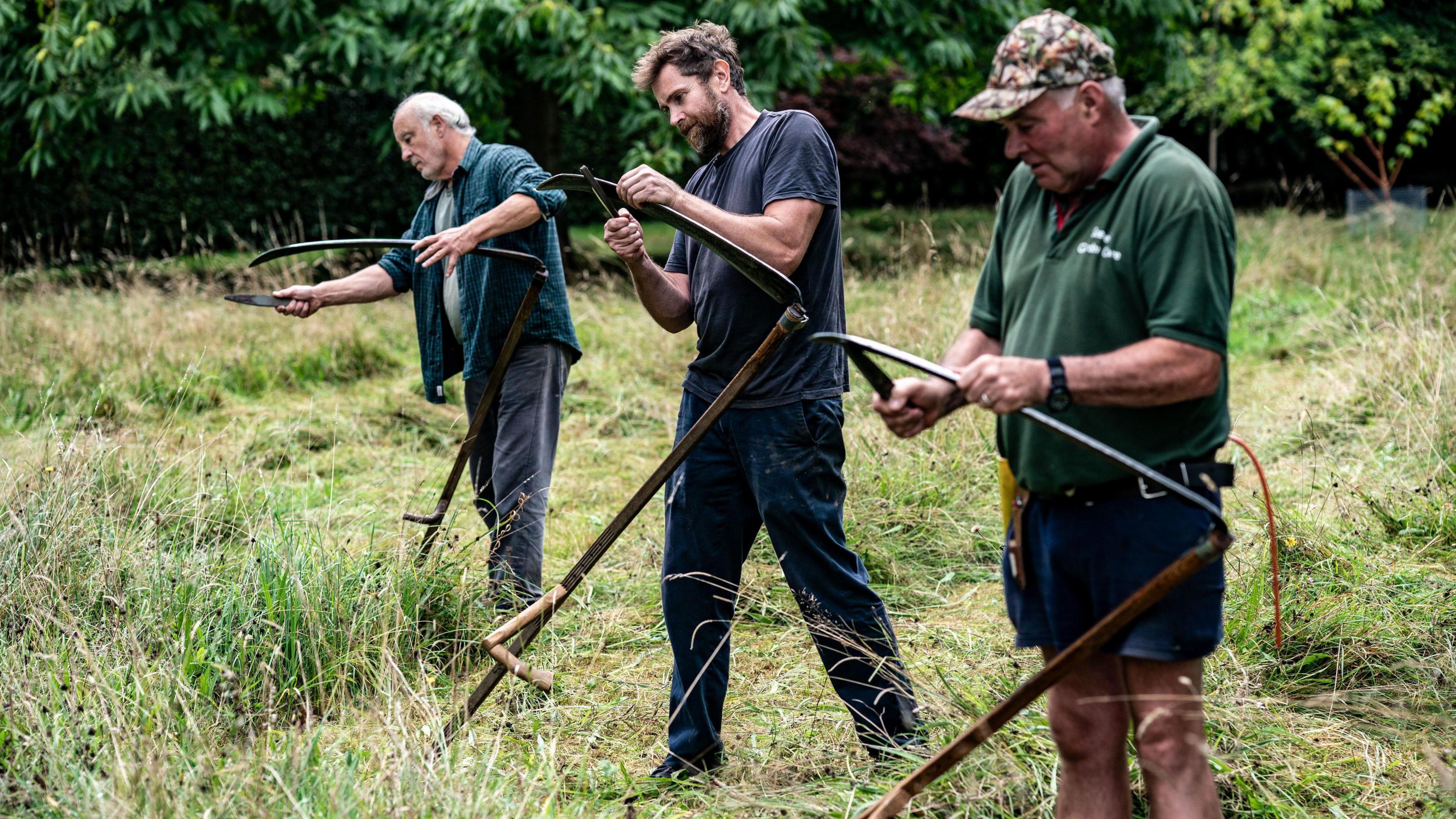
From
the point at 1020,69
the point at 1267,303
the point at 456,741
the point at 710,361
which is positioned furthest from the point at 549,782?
the point at 1267,303

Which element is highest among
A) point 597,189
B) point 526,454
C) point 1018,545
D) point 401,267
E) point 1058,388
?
point 597,189

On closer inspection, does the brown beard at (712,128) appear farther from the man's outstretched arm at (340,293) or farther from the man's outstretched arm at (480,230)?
the man's outstretched arm at (340,293)

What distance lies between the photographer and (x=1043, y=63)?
198cm

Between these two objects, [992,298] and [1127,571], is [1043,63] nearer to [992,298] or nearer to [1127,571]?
[992,298]

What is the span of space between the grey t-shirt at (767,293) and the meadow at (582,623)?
842 millimetres

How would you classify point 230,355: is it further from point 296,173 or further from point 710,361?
point 296,173

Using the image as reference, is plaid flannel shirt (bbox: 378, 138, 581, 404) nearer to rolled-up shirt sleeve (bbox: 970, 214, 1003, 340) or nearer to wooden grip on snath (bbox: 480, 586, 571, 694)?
wooden grip on snath (bbox: 480, 586, 571, 694)

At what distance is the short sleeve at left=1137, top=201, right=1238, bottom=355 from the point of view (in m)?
1.91

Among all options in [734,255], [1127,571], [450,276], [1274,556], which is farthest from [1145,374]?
Result: [450,276]

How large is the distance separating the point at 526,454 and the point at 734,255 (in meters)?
1.78

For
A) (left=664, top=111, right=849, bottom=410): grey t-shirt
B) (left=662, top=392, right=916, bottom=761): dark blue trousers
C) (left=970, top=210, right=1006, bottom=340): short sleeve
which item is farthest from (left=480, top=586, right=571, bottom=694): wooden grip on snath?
(left=970, top=210, right=1006, bottom=340): short sleeve

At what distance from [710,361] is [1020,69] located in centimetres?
125

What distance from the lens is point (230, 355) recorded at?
7641mm

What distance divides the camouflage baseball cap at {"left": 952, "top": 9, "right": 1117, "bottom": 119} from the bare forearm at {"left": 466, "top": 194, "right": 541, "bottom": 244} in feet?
6.97
